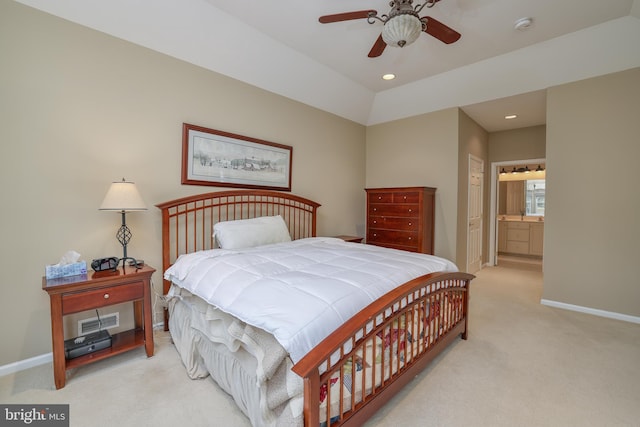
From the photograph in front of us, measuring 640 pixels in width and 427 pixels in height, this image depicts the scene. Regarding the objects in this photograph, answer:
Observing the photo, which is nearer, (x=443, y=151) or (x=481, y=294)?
(x=481, y=294)

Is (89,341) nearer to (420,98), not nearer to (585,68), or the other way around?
(420,98)

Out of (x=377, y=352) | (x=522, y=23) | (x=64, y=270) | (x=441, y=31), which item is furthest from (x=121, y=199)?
(x=522, y=23)

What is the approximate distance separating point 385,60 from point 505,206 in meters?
5.65

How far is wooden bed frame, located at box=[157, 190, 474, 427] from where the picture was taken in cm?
122

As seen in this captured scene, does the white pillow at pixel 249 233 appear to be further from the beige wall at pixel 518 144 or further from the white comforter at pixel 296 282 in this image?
the beige wall at pixel 518 144

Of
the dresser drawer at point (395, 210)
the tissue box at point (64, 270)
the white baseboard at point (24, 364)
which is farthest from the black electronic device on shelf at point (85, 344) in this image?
the dresser drawer at point (395, 210)

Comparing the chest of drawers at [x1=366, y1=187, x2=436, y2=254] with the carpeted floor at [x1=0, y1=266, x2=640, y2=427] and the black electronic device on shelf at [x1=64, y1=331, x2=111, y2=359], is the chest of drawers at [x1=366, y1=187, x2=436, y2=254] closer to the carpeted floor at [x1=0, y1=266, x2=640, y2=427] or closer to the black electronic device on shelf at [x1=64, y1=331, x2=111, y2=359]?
the carpeted floor at [x1=0, y1=266, x2=640, y2=427]

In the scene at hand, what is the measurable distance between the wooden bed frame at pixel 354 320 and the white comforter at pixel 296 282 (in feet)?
0.30

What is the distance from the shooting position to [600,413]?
5.42 feet

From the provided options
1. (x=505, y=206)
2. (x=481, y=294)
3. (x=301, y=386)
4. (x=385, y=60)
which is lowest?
(x=481, y=294)

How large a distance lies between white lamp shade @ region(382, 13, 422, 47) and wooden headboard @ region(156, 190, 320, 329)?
2224 millimetres

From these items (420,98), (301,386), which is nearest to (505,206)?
(420,98)

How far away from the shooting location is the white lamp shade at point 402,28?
1.85 metres

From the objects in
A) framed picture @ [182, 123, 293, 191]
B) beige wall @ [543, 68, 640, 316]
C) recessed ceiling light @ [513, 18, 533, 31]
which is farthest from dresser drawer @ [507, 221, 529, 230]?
framed picture @ [182, 123, 293, 191]
